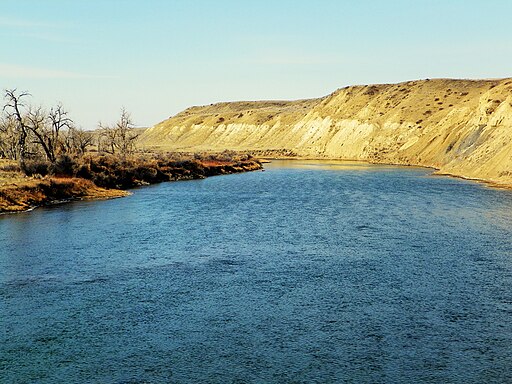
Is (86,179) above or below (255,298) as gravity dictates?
above

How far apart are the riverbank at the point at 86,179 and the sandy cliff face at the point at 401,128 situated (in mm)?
37548

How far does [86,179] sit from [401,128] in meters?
74.9

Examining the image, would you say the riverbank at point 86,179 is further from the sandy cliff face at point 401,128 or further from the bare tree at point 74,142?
the sandy cliff face at point 401,128

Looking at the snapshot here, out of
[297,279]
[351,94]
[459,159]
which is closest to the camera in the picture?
[297,279]

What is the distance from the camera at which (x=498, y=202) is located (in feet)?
144

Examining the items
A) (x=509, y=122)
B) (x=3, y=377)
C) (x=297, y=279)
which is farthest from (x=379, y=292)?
(x=509, y=122)

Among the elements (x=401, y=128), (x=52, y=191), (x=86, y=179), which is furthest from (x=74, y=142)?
(x=401, y=128)

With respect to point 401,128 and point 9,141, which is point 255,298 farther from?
point 401,128

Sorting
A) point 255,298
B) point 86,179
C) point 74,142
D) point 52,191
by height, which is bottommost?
point 255,298

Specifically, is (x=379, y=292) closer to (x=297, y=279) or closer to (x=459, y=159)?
(x=297, y=279)

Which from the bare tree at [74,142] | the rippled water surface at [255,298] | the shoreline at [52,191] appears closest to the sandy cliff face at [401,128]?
the rippled water surface at [255,298]

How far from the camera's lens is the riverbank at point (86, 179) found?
137ft

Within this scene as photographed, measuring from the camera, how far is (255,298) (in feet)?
64.8

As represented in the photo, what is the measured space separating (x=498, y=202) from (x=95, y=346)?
1463 inches
